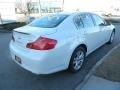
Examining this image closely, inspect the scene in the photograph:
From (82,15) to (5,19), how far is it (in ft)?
50.9

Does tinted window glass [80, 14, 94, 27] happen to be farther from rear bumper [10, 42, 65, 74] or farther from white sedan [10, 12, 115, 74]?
rear bumper [10, 42, 65, 74]

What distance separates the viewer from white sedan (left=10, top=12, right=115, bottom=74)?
13.2 ft

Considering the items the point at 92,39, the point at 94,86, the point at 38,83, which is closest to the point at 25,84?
the point at 38,83

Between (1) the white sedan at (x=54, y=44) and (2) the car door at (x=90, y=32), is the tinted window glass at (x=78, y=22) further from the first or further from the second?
(2) the car door at (x=90, y=32)

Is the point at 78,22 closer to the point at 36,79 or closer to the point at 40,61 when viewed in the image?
the point at 40,61

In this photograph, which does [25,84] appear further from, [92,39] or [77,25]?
[92,39]

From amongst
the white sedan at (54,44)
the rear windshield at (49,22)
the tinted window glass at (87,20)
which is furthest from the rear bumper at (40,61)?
the tinted window glass at (87,20)

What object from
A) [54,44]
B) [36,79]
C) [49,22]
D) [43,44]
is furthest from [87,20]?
[36,79]

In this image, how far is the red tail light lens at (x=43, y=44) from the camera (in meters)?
4.01

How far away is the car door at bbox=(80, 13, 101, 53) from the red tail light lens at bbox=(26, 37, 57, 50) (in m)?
1.36

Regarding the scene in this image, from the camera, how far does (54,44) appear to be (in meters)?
4.07

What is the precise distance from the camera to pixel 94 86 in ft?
13.5

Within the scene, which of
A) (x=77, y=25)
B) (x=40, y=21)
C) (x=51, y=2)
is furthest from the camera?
(x=51, y=2)

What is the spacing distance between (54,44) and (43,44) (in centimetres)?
23
